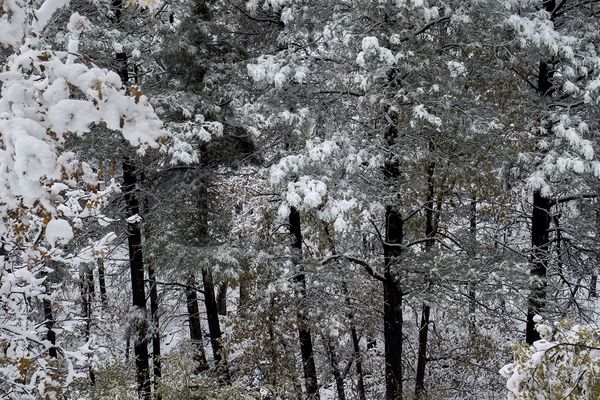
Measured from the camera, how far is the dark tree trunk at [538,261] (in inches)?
314

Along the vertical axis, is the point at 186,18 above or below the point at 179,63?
above

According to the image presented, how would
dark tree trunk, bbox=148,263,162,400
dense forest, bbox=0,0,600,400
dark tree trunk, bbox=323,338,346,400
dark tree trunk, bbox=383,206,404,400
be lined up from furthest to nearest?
1. dark tree trunk, bbox=323,338,346,400
2. dark tree trunk, bbox=383,206,404,400
3. dark tree trunk, bbox=148,263,162,400
4. dense forest, bbox=0,0,600,400

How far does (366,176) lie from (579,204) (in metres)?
4.21

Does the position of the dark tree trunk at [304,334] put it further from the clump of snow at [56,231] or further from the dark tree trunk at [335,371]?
the clump of snow at [56,231]

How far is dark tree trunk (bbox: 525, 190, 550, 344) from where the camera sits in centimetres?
797

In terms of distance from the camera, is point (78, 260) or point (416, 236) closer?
point (78, 260)

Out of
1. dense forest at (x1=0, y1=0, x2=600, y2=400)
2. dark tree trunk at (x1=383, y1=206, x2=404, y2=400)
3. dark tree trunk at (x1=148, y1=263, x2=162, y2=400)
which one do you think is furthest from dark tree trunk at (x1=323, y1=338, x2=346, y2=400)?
dark tree trunk at (x1=148, y1=263, x2=162, y2=400)

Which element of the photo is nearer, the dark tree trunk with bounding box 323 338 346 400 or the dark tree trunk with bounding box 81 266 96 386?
the dark tree trunk with bounding box 81 266 96 386

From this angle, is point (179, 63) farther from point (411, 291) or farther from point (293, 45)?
point (411, 291)

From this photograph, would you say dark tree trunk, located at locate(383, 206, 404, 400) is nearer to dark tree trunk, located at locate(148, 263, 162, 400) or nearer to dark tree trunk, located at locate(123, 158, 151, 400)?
dark tree trunk, located at locate(148, 263, 162, 400)

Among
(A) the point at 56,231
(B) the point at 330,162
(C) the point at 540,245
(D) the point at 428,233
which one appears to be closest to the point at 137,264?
(B) the point at 330,162

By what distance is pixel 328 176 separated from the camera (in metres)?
8.09

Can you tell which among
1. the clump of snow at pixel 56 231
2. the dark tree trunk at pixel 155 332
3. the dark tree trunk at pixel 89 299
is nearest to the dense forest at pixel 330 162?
the dark tree trunk at pixel 155 332

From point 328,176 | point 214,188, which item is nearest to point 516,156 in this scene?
point 328,176
